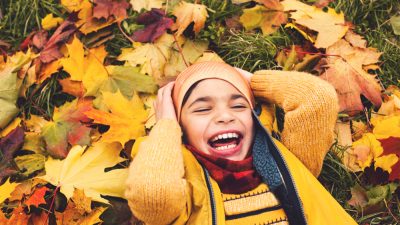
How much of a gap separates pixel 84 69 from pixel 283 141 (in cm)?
114

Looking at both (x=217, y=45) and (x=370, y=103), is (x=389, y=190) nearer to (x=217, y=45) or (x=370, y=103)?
(x=370, y=103)

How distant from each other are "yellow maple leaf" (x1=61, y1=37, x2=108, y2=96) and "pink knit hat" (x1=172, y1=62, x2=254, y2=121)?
51 centimetres

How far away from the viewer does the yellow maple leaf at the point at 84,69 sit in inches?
106

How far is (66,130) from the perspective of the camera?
2.59 metres

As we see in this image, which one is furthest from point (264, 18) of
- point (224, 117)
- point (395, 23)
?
point (224, 117)

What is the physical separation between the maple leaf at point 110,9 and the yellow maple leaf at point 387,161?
1578 millimetres

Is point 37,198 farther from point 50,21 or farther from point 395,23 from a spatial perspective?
point 395,23

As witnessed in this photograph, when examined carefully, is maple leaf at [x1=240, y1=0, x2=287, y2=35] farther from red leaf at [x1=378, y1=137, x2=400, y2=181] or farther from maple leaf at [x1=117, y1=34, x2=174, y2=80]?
red leaf at [x1=378, y1=137, x2=400, y2=181]

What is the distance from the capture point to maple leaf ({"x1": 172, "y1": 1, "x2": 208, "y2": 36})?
2.82 meters

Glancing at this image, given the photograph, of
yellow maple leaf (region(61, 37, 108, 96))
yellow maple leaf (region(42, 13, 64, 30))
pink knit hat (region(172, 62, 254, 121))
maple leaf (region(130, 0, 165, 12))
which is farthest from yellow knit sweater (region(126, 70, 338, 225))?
yellow maple leaf (region(42, 13, 64, 30))

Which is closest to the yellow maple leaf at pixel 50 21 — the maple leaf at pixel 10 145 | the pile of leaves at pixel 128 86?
the pile of leaves at pixel 128 86

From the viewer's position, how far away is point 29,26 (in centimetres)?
306

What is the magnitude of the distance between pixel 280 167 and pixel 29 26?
1.80 meters

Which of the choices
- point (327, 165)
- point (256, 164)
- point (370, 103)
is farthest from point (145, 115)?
point (370, 103)
